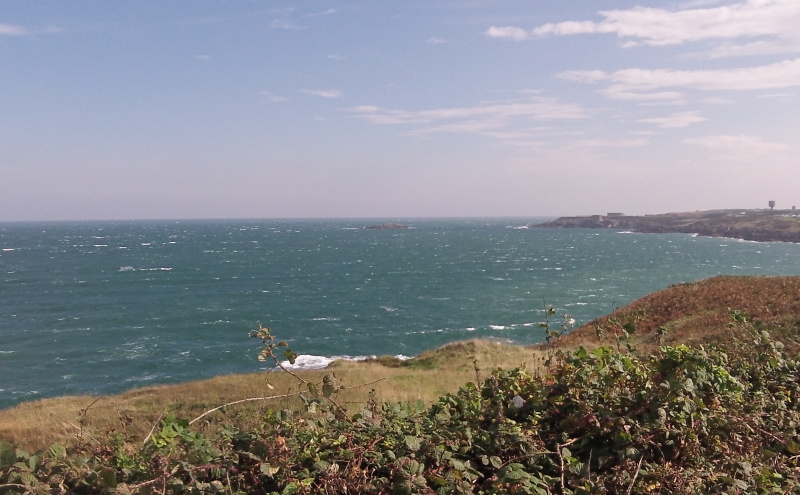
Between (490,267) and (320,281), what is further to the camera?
(490,267)

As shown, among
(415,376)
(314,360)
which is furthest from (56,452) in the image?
(314,360)

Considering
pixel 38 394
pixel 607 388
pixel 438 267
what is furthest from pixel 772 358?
pixel 438 267

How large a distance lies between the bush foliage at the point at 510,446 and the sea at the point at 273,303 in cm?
414

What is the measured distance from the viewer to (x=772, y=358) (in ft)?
18.3

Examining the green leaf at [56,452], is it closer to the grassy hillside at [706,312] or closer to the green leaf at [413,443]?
the green leaf at [413,443]

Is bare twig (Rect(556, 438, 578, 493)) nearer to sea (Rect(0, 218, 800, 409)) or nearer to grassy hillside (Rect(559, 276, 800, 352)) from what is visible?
sea (Rect(0, 218, 800, 409))

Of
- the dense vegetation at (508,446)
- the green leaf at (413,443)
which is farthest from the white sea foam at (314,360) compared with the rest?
the green leaf at (413,443)

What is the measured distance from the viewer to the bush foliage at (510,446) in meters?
3.13

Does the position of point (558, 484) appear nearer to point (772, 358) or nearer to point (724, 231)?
point (772, 358)

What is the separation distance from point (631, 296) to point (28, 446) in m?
59.4

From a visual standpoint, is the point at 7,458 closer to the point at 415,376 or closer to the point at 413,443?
the point at 413,443

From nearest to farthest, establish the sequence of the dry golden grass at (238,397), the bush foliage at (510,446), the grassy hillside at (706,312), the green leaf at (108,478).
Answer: the green leaf at (108,478), the bush foliage at (510,446), the dry golden grass at (238,397), the grassy hillside at (706,312)

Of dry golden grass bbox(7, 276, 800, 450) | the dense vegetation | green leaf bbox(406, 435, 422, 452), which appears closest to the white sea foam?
dry golden grass bbox(7, 276, 800, 450)

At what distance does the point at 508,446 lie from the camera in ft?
12.9
